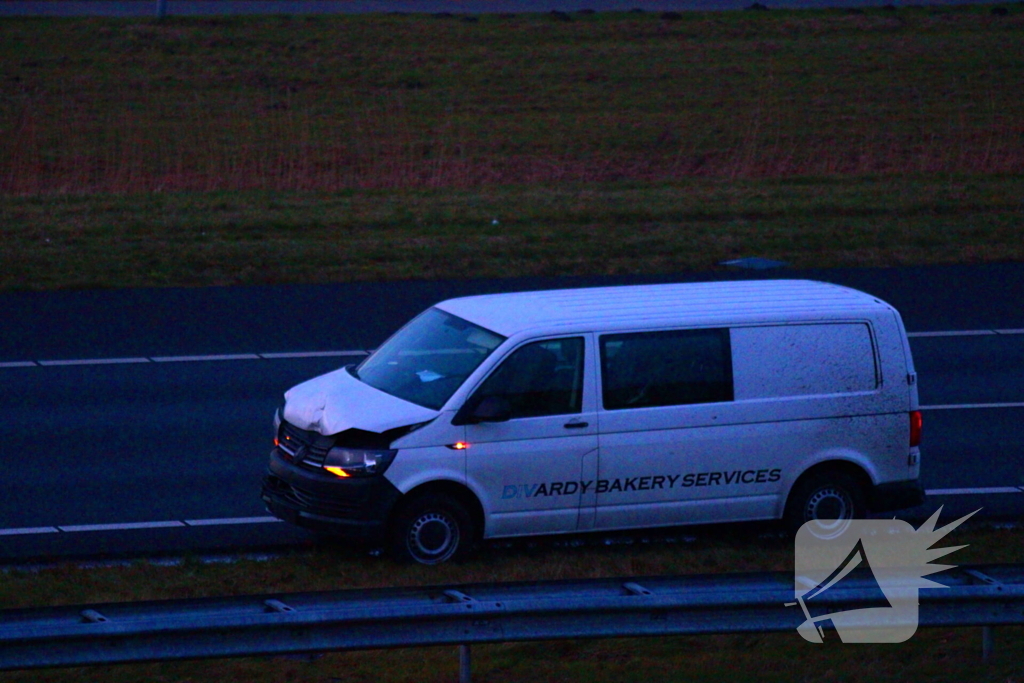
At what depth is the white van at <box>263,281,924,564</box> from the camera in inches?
308

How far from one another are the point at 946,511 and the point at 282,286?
1053 cm

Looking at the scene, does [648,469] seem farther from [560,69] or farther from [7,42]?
[7,42]

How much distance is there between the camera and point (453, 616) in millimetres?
5082

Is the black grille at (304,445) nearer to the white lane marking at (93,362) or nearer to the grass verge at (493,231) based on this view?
the white lane marking at (93,362)

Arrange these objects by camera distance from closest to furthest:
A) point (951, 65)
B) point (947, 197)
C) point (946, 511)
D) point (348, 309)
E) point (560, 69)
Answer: point (946, 511) < point (348, 309) < point (947, 197) < point (951, 65) < point (560, 69)

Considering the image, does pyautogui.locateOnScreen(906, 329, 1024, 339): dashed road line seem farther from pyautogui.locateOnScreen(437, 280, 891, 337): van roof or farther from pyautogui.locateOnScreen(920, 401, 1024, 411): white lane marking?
pyautogui.locateOnScreen(437, 280, 891, 337): van roof

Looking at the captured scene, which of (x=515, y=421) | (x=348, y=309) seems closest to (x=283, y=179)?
(x=348, y=309)

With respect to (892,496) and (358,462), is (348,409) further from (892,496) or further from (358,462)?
(892,496)

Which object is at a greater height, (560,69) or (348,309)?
(560,69)

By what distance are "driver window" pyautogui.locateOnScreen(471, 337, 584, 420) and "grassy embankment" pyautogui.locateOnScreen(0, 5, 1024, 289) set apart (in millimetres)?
10051

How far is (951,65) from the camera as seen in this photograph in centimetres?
3981

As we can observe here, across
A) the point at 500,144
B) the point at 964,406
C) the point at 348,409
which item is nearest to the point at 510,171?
the point at 500,144

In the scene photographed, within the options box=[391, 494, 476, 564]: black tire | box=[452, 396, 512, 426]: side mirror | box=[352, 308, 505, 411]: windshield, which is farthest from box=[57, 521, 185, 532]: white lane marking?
box=[452, 396, 512, 426]: side mirror

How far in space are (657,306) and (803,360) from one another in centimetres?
101
